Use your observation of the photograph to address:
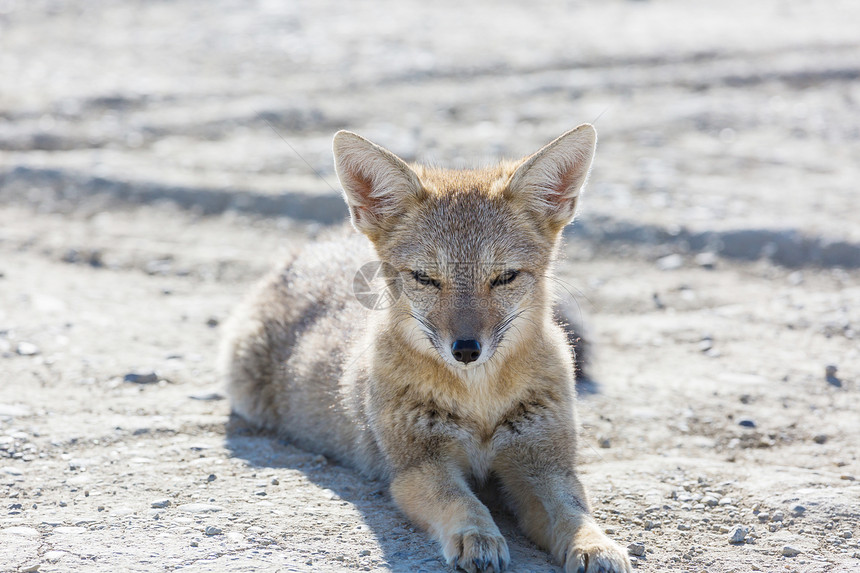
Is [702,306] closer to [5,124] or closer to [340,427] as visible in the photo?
[340,427]

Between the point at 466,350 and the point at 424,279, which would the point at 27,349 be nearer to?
the point at 424,279

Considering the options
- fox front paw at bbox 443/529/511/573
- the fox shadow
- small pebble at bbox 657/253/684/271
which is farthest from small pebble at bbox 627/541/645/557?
small pebble at bbox 657/253/684/271

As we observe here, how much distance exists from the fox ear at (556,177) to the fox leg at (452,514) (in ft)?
4.34

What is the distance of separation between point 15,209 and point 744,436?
6.53m

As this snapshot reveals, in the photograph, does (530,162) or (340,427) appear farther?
(340,427)

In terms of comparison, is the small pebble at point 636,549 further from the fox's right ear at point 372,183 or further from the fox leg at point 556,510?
the fox's right ear at point 372,183

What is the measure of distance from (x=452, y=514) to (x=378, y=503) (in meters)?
0.64

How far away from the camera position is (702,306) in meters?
6.55

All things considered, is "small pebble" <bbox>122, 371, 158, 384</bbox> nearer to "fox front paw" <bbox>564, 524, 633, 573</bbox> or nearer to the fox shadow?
the fox shadow

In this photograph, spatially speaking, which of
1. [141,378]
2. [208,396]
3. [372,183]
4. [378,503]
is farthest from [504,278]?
[141,378]

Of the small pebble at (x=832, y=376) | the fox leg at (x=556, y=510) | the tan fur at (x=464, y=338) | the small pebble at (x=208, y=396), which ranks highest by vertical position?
the tan fur at (x=464, y=338)

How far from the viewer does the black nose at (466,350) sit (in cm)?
→ 370

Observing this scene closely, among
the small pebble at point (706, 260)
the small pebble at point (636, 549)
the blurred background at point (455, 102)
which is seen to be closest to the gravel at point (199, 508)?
the small pebble at point (636, 549)

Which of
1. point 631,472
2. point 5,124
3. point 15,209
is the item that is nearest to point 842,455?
point 631,472
